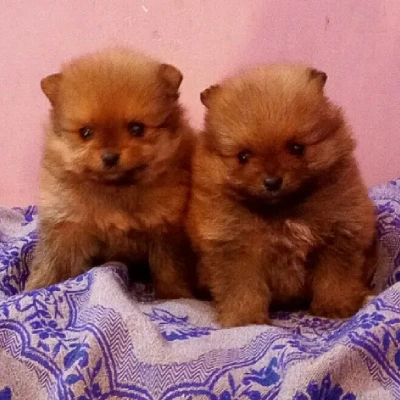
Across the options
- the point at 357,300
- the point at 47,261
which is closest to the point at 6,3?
the point at 47,261

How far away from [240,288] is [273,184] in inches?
10.2

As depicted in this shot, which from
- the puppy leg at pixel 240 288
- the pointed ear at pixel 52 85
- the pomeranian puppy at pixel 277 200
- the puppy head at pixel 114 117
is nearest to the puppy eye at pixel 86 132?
the puppy head at pixel 114 117

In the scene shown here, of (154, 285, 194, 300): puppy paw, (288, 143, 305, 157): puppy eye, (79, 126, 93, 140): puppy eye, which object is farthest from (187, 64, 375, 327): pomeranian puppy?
(79, 126, 93, 140): puppy eye

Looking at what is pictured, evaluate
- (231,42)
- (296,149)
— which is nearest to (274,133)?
(296,149)

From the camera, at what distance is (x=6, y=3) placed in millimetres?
2320

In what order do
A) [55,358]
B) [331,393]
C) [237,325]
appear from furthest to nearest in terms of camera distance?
1. [237,325]
2. [55,358]
3. [331,393]

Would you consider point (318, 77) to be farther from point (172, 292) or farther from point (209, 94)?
point (172, 292)

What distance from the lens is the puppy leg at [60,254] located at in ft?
5.58

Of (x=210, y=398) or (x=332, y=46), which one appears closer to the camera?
(x=210, y=398)

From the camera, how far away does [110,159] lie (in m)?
1.52

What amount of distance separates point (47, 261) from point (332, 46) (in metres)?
1.10

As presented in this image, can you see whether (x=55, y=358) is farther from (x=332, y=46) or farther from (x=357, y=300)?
(x=332, y=46)

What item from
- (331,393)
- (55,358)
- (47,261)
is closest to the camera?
(331,393)

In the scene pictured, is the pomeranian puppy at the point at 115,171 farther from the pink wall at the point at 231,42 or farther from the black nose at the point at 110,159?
the pink wall at the point at 231,42
